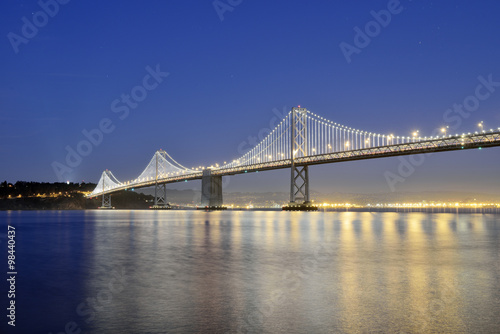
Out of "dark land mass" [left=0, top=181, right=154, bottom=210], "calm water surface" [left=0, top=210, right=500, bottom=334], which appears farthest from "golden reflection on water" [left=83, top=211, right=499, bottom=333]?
"dark land mass" [left=0, top=181, right=154, bottom=210]

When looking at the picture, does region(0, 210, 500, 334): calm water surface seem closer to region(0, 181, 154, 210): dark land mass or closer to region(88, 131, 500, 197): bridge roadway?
region(88, 131, 500, 197): bridge roadway

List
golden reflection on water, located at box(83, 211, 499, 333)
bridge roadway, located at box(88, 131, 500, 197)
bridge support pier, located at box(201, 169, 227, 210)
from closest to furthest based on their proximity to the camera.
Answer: golden reflection on water, located at box(83, 211, 499, 333), bridge roadway, located at box(88, 131, 500, 197), bridge support pier, located at box(201, 169, 227, 210)

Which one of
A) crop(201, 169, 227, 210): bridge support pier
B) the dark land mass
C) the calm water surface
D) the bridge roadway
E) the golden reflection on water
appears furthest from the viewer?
the dark land mass

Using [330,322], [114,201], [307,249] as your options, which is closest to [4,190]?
[114,201]

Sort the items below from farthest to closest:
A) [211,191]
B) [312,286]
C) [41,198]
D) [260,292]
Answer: [41,198], [211,191], [312,286], [260,292]

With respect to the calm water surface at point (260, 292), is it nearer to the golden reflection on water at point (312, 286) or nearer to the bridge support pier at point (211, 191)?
the golden reflection on water at point (312, 286)

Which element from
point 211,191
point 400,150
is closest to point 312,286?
point 400,150

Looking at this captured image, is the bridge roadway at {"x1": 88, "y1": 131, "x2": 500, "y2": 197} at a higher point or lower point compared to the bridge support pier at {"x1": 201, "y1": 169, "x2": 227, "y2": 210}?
higher

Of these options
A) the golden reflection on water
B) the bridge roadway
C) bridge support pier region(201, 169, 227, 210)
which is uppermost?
the bridge roadway

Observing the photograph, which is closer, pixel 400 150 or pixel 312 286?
pixel 312 286

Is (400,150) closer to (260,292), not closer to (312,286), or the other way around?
(312,286)
